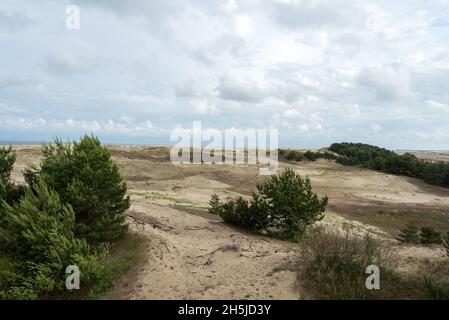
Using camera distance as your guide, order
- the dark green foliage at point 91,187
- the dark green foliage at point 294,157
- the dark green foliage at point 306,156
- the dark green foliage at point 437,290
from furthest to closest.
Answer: the dark green foliage at point 306,156
the dark green foliage at point 294,157
the dark green foliage at point 91,187
the dark green foliage at point 437,290

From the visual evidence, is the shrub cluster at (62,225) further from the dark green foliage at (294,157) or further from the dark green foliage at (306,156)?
the dark green foliage at (306,156)

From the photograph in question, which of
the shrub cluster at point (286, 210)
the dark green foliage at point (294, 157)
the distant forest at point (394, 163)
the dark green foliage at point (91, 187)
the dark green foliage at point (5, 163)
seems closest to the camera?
the dark green foliage at point (91, 187)

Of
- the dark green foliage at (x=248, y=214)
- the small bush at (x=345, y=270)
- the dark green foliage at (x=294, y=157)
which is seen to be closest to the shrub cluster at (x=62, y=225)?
the dark green foliage at (x=248, y=214)

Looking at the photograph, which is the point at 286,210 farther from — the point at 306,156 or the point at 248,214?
the point at 306,156

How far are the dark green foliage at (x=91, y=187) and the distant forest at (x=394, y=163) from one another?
46.1 metres

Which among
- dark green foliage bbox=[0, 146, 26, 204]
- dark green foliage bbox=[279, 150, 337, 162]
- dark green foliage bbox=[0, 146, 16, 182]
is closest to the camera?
dark green foliage bbox=[0, 146, 26, 204]

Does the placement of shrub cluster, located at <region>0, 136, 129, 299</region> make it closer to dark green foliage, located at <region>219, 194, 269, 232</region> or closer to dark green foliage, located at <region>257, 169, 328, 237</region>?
dark green foliage, located at <region>219, 194, 269, 232</region>

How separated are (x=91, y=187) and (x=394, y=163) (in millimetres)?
51200

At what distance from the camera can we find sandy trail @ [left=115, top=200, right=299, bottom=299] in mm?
11195

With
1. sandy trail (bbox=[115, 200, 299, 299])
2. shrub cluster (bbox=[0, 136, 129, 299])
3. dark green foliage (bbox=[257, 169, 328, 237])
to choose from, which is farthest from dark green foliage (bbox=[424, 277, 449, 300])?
shrub cluster (bbox=[0, 136, 129, 299])

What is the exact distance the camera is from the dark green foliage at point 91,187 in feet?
48.2

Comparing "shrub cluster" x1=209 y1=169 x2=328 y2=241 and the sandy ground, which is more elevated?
"shrub cluster" x1=209 y1=169 x2=328 y2=241

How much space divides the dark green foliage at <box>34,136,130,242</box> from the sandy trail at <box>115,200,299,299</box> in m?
1.53
